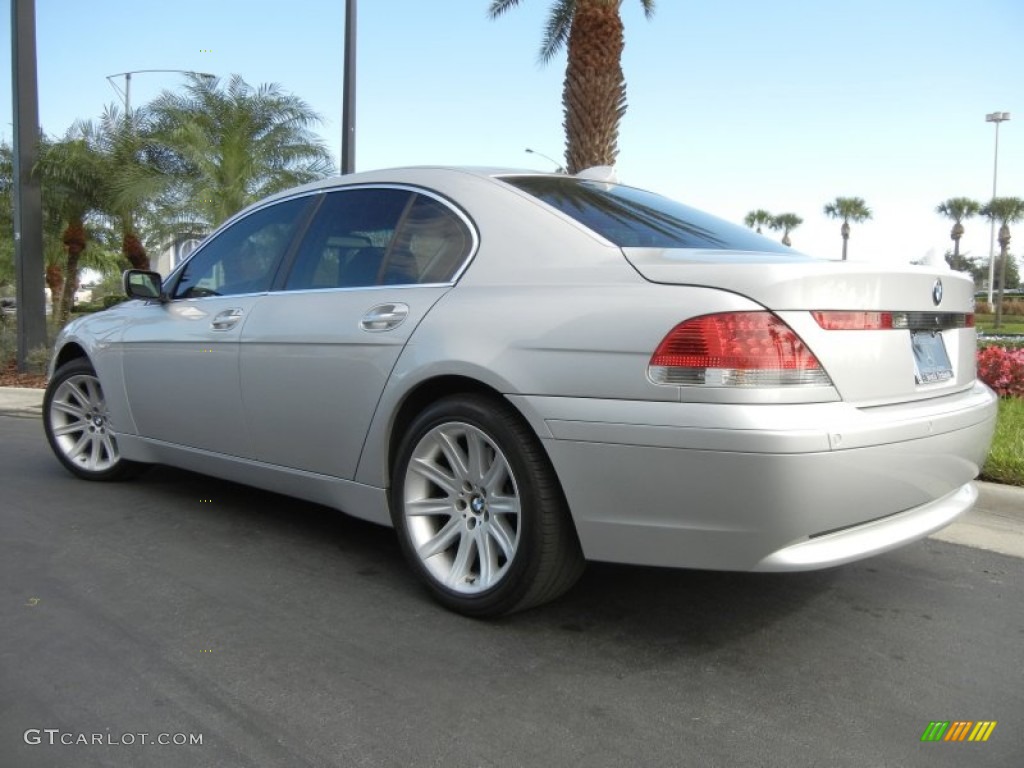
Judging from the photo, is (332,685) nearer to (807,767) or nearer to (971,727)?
(807,767)

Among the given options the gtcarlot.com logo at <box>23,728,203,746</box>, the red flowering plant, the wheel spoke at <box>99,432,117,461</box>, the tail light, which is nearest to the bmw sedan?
the tail light

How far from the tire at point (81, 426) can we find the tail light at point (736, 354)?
3751 millimetres

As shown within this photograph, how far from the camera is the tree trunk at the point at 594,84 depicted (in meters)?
11.7

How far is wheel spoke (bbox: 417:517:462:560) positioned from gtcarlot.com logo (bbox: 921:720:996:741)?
159 centimetres

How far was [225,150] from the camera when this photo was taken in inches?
590

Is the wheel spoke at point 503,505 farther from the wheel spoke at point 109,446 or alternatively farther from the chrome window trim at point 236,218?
the wheel spoke at point 109,446

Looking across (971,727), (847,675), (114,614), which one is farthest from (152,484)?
(971,727)

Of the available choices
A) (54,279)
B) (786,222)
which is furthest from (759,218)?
(54,279)

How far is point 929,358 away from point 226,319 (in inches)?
117

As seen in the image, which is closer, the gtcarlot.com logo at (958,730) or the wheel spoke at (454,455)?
the gtcarlot.com logo at (958,730)

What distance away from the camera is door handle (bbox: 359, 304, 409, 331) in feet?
10.9

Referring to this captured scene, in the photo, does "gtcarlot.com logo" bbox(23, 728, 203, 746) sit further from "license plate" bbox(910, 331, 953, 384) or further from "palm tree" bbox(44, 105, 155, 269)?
"palm tree" bbox(44, 105, 155, 269)

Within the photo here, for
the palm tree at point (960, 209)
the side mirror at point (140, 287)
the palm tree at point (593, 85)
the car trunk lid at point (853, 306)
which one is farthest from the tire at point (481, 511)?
the palm tree at point (960, 209)

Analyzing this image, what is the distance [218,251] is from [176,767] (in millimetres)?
2955
